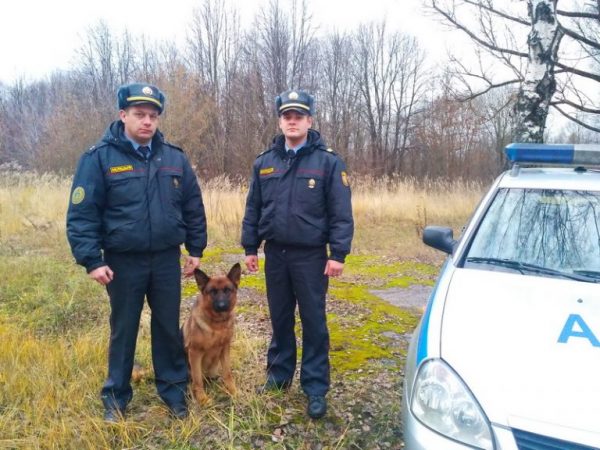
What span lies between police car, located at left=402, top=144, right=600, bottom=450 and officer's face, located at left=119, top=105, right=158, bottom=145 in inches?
76.7

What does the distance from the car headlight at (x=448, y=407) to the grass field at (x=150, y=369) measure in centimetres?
109

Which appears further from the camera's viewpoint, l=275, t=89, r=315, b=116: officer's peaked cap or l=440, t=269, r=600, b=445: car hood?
l=275, t=89, r=315, b=116: officer's peaked cap

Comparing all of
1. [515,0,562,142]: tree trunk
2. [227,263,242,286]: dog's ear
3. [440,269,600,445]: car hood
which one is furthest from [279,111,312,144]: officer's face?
[515,0,562,142]: tree trunk

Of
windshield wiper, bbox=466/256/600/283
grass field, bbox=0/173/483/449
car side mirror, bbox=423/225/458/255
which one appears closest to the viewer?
windshield wiper, bbox=466/256/600/283

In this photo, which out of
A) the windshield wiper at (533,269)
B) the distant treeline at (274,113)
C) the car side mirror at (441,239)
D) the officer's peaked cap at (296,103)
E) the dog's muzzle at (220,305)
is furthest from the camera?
the distant treeline at (274,113)

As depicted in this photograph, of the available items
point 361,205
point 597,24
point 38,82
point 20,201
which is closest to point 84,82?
point 38,82

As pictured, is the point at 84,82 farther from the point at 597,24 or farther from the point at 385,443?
the point at 385,443

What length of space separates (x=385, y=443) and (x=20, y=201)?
1054 centimetres

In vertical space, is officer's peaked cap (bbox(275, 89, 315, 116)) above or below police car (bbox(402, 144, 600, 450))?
above

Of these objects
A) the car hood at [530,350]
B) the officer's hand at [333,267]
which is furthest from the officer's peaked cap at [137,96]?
the car hood at [530,350]

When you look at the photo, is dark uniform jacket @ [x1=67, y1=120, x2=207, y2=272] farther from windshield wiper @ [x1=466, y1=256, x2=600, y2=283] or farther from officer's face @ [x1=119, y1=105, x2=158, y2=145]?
windshield wiper @ [x1=466, y1=256, x2=600, y2=283]

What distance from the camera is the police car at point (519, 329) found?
1631mm

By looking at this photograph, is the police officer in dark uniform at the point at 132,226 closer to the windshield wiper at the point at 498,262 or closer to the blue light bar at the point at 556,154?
the windshield wiper at the point at 498,262

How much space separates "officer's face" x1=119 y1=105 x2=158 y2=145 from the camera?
2705 millimetres
